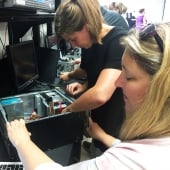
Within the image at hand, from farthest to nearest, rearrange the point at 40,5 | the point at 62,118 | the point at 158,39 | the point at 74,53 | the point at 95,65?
the point at 74,53
the point at 40,5
the point at 95,65
the point at 62,118
the point at 158,39

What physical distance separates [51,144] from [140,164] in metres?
0.68

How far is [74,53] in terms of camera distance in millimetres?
A: 2514

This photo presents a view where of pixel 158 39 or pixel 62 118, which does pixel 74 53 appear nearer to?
pixel 62 118

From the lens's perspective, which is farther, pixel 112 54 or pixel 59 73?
pixel 59 73

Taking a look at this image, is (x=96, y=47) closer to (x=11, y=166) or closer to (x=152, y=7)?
(x=11, y=166)

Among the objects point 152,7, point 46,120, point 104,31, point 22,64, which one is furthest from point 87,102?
point 152,7

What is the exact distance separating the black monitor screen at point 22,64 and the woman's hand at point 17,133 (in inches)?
22.8

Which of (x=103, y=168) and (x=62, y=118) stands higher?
(x=103, y=168)

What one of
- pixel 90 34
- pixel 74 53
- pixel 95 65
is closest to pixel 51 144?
pixel 95 65

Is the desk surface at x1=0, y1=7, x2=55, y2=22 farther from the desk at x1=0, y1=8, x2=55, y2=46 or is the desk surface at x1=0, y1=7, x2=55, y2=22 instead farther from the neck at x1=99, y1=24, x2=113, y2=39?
the neck at x1=99, y1=24, x2=113, y2=39

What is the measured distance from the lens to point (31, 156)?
28.9 inches

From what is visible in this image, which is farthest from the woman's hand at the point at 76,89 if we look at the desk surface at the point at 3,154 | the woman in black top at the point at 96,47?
the desk surface at the point at 3,154

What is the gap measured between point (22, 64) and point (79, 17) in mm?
627

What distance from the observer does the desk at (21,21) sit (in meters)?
1.17
